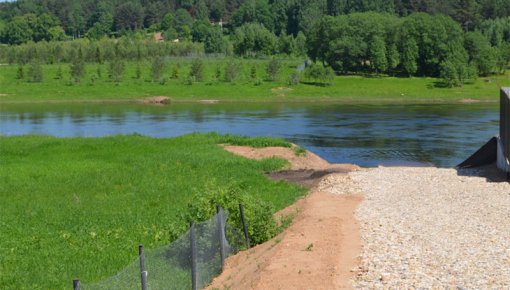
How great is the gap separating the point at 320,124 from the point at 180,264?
53.2 metres

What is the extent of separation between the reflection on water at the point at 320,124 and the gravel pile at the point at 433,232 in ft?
54.1

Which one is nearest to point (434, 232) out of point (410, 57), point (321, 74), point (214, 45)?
point (321, 74)

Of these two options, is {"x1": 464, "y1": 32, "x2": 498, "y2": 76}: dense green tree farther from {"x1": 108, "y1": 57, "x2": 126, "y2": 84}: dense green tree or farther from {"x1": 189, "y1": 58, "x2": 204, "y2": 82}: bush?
{"x1": 108, "y1": 57, "x2": 126, "y2": 84}: dense green tree

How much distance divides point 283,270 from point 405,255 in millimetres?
2728

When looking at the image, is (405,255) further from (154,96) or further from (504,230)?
(154,96)

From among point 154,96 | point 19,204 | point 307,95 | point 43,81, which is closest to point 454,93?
point 307,95

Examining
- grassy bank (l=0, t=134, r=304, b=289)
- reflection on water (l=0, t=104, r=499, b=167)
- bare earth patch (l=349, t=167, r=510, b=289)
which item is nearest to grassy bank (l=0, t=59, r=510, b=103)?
reflection on water (l=0, t=104, r=499, b=167)

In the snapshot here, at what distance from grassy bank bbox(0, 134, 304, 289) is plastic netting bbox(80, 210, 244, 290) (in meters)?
2.09

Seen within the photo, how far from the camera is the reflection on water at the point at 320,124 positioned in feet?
164

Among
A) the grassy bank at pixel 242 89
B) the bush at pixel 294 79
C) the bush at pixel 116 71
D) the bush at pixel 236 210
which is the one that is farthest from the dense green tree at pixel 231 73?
the bush at pixel 236 210

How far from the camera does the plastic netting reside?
15.1 m

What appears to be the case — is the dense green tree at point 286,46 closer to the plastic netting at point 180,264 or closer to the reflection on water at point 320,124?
the reflection on water at point 320,124

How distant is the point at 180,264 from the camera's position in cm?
1617

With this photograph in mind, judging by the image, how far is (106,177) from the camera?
111 ft
